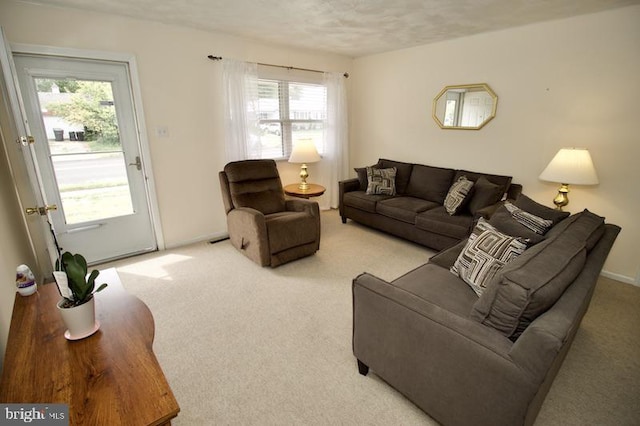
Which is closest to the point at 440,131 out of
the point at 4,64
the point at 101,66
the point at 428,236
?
the point at 428,236

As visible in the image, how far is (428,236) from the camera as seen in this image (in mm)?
3420

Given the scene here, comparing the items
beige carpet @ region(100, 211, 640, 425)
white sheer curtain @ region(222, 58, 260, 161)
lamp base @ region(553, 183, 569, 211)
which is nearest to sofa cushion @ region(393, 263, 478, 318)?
beige carpet @ region(100, 211, 640, 425)

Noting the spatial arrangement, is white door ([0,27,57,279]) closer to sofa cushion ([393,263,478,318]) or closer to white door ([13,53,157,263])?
white door ([13,53,157,263])

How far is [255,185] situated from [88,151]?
163cm

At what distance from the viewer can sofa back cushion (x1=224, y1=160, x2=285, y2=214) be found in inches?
135

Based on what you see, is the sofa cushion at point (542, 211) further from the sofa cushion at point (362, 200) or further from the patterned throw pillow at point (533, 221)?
the sofa cushion at point (362, 200)

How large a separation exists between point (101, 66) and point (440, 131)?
3.83m

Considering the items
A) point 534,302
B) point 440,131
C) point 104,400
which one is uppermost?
point 440,131

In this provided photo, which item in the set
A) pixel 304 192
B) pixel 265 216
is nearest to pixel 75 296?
pixel 265 216

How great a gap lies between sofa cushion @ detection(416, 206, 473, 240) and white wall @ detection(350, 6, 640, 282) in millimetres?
854

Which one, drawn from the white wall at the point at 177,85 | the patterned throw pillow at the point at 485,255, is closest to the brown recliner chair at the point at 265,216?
the white wall at the point at 177,85

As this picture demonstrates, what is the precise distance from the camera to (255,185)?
→ 356 centimetres

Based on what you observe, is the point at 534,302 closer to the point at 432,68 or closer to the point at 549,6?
the point at 549,6

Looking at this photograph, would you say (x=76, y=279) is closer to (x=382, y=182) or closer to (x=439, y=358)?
(x=439, y=358)
